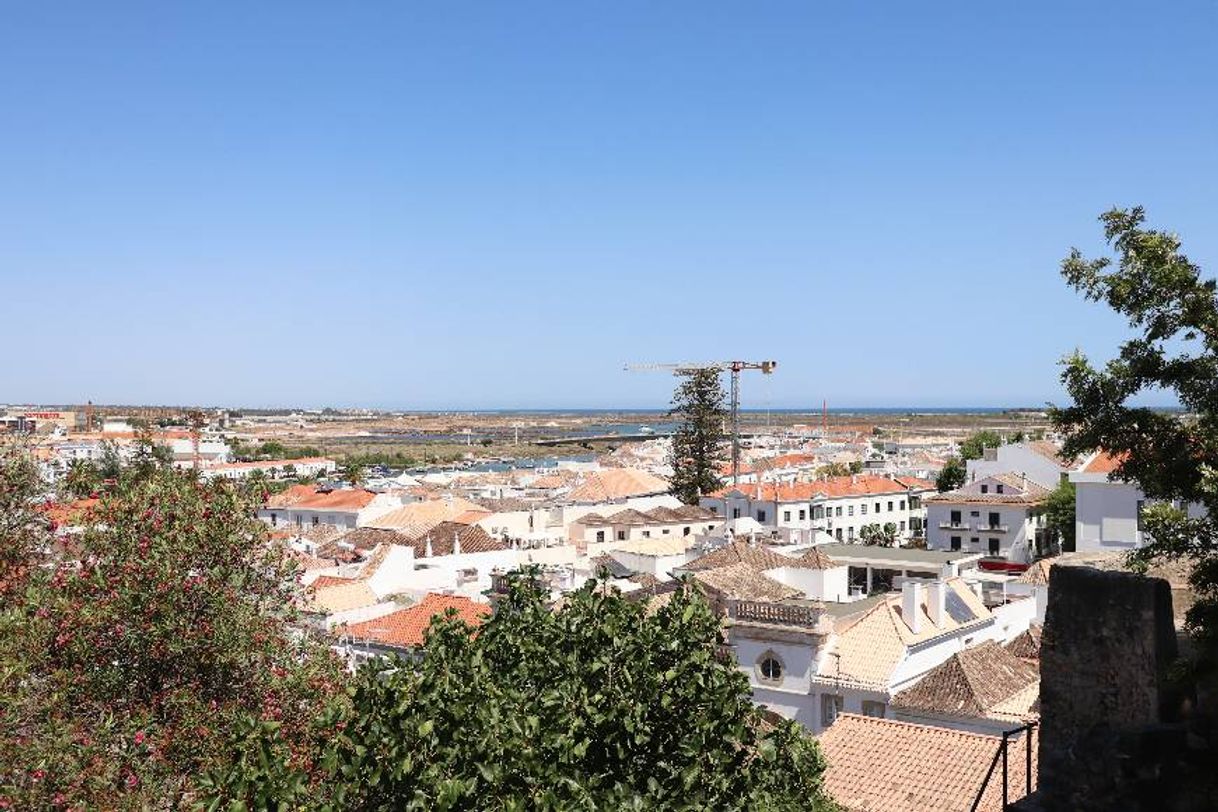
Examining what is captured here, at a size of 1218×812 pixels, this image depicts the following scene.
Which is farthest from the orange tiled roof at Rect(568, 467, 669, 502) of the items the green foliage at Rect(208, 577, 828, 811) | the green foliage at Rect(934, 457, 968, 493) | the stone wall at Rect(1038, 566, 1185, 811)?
the green foliage at Rect(208, 577, 828, 811)

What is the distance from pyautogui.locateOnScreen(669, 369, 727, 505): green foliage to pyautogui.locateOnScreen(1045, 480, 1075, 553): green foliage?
24.8m

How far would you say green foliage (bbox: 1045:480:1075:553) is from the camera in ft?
185

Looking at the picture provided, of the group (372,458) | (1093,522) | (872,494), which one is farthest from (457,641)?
(372,458)

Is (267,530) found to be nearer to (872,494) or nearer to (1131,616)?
(1131,616)

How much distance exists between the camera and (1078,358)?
10727mm

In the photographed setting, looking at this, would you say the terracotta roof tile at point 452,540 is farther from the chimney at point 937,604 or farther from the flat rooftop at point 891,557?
the chimney at point 937,604

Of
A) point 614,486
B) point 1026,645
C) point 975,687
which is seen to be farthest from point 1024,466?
point 975,687

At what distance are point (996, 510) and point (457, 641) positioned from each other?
195 ft

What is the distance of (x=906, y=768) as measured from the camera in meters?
19.8

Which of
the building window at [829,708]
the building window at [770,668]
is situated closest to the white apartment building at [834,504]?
the building window at [770,668]

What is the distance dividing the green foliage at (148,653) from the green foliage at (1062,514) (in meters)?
51.0

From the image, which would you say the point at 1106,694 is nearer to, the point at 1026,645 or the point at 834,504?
the point at 1026,645

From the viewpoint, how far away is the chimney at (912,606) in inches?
1087

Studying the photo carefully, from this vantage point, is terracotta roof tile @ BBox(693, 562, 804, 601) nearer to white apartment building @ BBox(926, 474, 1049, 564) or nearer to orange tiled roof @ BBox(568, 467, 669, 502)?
white apartment building @ BBox(926, 474, 1049, 564)
